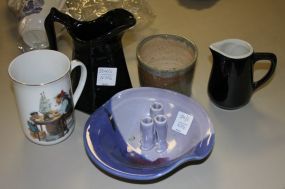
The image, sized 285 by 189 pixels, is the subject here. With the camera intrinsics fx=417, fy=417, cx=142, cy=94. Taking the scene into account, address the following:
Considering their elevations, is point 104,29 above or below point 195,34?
above

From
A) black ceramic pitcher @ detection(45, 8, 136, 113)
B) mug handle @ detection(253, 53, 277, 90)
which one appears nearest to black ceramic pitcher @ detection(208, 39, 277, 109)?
mug handle @ detection(253, 53, 277, 90)

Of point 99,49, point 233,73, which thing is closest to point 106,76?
point 99,49

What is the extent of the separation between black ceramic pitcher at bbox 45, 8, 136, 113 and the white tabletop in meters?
0.05

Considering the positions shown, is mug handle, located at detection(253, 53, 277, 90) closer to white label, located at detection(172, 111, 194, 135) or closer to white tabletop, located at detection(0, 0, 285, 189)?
white tabletop, located at detection(0, 0, 285, 189)

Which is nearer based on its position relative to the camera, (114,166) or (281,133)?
(114,166)

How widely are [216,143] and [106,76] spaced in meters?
0.22

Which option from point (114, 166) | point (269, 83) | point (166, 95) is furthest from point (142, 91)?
point (269, 83)

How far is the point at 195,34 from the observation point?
942mm

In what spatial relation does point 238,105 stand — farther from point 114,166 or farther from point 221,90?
point 114,166

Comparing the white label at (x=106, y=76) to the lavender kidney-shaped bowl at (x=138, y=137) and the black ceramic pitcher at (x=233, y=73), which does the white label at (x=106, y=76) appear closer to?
the lavender kidney-shaped bowl at (x=138, y=137)

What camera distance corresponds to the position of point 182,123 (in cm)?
68

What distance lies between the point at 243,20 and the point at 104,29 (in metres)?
0.42

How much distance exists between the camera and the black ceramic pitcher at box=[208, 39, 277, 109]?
69 centimetres

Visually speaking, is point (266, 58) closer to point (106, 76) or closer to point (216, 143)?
point (216, 143)
